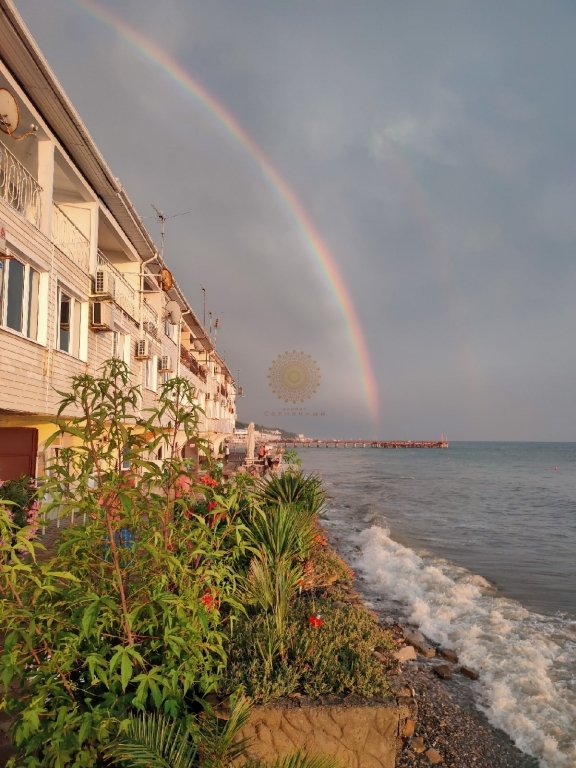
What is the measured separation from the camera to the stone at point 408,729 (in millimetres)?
5109

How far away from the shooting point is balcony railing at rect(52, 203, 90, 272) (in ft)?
40.6

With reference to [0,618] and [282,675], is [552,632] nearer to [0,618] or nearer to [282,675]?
[282,675]

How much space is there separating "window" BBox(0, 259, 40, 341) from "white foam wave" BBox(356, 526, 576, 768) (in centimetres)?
945

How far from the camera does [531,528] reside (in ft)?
76.7

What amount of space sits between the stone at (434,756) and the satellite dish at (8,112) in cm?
1129

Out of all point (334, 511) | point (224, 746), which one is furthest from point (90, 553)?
point (334, 511)

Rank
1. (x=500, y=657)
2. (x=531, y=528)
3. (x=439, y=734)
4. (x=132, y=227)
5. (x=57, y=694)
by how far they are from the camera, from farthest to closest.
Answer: (x=531, y=528) < (x=132, y=227) < (x=500, y=657) < (x=439, y=734) < (x=57, y=694)

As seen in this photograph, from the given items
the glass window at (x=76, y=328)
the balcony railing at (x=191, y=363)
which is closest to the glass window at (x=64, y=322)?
the glass window at (x=76, y=328)

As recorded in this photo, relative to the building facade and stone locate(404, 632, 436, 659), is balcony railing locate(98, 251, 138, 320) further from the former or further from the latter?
stone locate(404, 632, 436, 659)

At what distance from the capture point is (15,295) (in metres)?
10.2

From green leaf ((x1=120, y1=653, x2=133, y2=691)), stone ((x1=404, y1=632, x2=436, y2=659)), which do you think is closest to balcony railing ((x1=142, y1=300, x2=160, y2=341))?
stone ((x1=404, y1=632, x2=436, y2=659))

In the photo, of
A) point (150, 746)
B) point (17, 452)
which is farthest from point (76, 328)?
point (150, 746)

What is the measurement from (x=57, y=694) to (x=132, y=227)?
16.1 meters

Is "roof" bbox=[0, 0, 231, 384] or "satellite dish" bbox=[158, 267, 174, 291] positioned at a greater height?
"roof" bbox=[0, 0, 231, 384]
